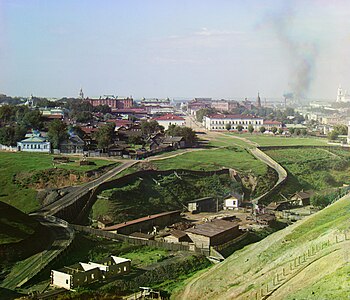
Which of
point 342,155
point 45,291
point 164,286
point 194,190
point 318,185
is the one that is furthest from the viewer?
point 342,155

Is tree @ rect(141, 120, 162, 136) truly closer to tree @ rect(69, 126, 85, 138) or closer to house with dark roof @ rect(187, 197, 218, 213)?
tree @ rect(69, 126, 85, 138)

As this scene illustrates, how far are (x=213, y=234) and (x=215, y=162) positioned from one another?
49.5 feet

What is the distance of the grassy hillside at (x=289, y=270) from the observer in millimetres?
11367

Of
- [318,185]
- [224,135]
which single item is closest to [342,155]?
[318,185]

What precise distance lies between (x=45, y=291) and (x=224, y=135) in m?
39.5

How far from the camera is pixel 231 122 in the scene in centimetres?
6119

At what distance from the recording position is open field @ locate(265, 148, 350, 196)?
3475cm

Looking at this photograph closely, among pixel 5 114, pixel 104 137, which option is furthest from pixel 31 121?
pixel 104 137

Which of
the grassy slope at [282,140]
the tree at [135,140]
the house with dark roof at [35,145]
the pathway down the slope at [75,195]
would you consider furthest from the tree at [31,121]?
the grassy slope at [282,140]

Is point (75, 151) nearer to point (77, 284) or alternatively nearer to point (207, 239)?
point (207, 239)

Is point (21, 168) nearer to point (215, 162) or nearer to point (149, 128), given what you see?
point (215, 162)

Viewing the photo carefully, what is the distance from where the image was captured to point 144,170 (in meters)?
30.5

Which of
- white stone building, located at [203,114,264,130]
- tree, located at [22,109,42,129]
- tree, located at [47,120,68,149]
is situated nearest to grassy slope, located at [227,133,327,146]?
white stone building, located at [203,114,264,130]

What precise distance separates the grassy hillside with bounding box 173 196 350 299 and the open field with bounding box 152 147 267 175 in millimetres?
14468
